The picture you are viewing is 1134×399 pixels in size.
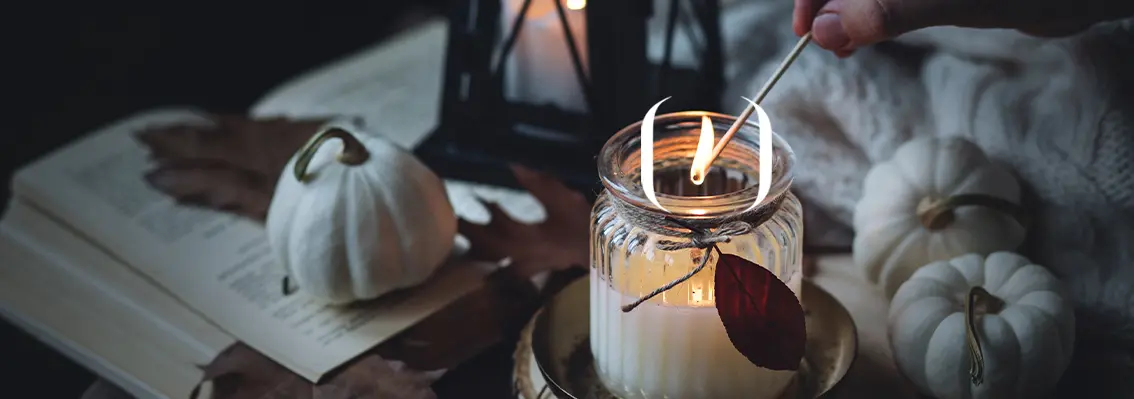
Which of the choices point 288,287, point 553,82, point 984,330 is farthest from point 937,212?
point 288,287

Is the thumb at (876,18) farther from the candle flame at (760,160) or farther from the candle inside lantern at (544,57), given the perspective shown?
the candle inside lantern at (544,57)

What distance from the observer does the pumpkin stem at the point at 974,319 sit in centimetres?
63

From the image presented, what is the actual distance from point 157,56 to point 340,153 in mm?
951

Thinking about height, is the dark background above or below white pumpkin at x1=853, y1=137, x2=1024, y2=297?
below

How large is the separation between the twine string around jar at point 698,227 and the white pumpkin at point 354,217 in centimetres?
22

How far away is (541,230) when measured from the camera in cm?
85

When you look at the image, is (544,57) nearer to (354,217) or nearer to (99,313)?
(354,217)

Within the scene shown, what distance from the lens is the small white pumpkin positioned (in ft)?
2.13

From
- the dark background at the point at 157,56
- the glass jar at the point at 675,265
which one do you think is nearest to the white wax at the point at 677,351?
the glass jar at the point at 675,265

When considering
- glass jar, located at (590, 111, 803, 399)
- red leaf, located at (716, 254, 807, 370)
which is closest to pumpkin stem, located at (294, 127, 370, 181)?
glass jar, located at (590, 111, 803, 399)

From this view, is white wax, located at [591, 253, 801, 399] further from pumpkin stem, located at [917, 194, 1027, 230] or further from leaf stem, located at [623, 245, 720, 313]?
pumpkin stem, located at [917, 194, 1027, 230]

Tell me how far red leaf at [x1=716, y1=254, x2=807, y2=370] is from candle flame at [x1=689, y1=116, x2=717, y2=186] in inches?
2.2

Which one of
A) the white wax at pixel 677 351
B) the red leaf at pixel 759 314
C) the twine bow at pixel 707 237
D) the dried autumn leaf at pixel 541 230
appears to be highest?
the twine bow at pixel 707 237

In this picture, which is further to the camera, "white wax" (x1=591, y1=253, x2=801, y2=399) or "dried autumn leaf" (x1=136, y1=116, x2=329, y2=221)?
"dried autumn leaf" (x1=136, y1=116, x2=329, y2=221)
